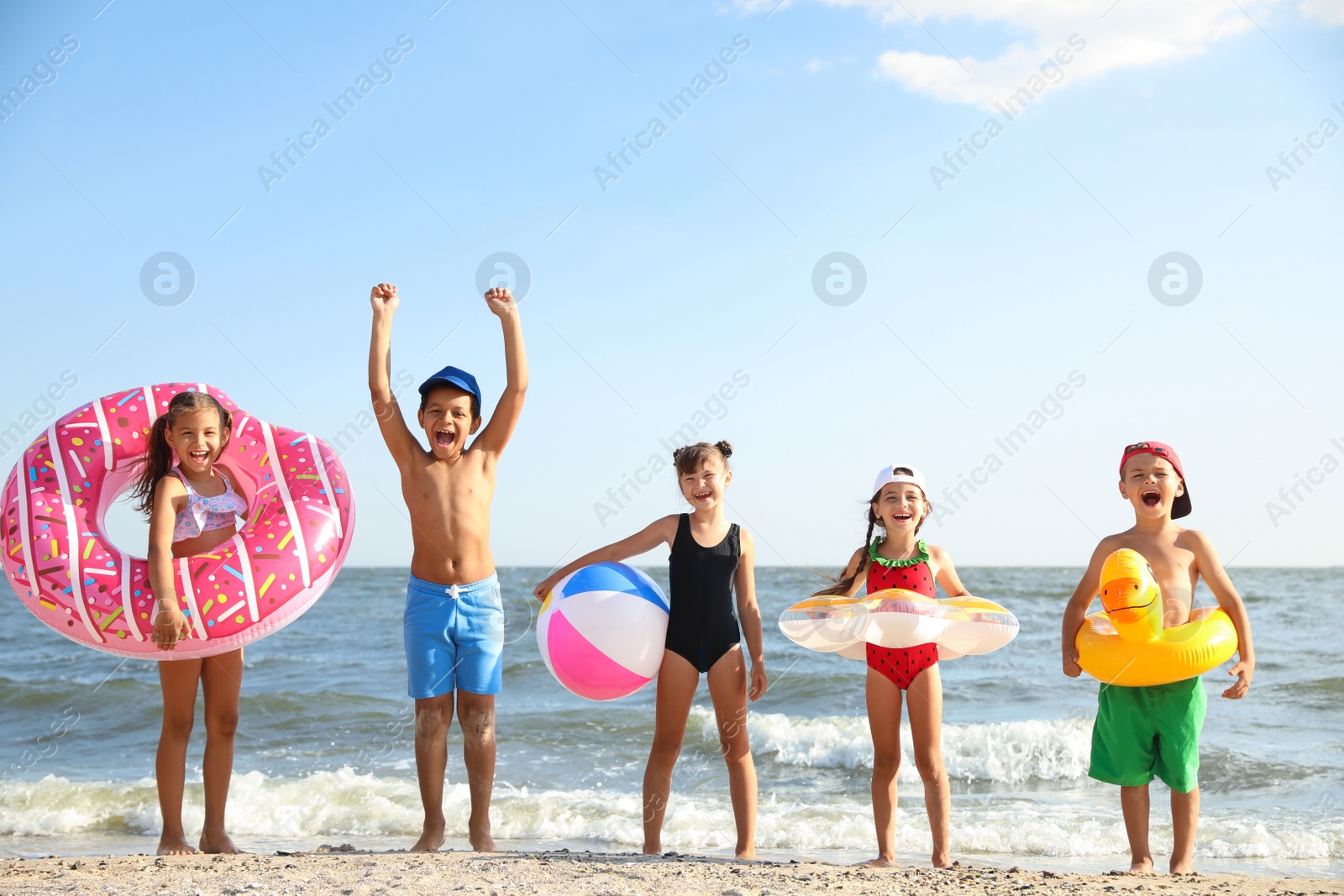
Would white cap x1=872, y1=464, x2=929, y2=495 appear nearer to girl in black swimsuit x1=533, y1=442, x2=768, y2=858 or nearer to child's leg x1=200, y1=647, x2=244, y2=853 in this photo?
girl in black swimsuit x1=533, y1=442, x2=768, y2=858

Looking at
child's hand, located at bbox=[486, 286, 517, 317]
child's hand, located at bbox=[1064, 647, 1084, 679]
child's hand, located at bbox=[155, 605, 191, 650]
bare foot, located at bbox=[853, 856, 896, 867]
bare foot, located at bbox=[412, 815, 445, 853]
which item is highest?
child's hand, located at bbox=[486, 286, 517, 317]

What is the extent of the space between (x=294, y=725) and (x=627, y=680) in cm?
643

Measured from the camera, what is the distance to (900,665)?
4.12 metres

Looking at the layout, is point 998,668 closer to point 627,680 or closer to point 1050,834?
point 1050,834

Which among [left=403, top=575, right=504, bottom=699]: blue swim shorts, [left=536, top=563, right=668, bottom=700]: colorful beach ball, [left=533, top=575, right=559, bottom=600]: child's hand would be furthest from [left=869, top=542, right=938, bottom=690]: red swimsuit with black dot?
[left=403, top=575, right=504, bottom=699]: blue swim shorts

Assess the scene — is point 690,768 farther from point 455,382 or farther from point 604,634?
point 455,382

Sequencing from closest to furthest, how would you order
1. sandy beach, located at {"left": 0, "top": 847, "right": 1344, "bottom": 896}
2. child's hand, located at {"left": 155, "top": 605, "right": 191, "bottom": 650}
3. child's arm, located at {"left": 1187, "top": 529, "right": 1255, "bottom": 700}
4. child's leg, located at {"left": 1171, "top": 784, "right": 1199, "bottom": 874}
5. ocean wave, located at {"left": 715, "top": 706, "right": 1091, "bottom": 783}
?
sandy beach, located at {"left": 0, "top": 847, "right": 1344, "bottom": 896} → child's hand, located at {"left": 155, "top": 605, "right": 191, "bottom": 650} → child's arm, located at {"left": 1187, "top": 529, "right": 1255, "bottom": 700} → child's leg, located at {"left": 1171, "top": 784, "right": 1199, "bottom": 874} → ocean wave, located at {"left": 715, "top": 706, "right": 1091, "bottom": 783}

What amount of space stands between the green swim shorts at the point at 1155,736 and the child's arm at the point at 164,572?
3632 millimetres

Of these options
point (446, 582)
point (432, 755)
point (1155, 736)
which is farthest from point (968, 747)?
point (446, 582)

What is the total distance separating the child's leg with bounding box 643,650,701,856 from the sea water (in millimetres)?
1843

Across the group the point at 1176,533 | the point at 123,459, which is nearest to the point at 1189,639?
the point at 1176,533

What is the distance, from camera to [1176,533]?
4.16 metres

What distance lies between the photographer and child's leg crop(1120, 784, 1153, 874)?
4.09 meters

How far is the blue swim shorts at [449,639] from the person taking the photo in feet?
13.5
